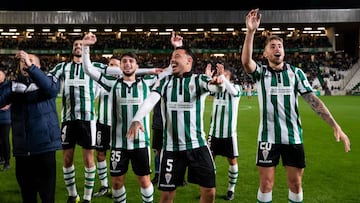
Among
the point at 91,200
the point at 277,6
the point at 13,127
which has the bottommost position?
the point at 91,200

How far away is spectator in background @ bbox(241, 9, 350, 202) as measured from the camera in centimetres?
508

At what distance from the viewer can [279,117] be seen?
17.0ft

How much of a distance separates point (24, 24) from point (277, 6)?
95.7ft

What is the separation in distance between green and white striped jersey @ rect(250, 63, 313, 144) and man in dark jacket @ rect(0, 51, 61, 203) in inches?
99.4

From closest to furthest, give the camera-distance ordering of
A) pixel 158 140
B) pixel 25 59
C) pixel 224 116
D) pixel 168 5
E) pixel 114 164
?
pixel 25 59 → pixel 114 164 → pixel 224 116 → pixel 158 140 → pixel 168 5

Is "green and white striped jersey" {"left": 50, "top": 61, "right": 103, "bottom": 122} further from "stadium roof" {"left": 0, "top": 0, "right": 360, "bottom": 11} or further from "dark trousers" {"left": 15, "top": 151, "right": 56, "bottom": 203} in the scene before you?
"stadium roof" {"left": 0, "top": 0, "right": 360, "bottom": 11}

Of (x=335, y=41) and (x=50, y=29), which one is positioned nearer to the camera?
(x=50, y=29)

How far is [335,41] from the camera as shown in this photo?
186ft

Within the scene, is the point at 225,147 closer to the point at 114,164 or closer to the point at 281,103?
the point at 281,103

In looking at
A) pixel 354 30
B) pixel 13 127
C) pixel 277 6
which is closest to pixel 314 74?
pixel 277 6

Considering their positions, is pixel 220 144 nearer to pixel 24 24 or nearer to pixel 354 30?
pixel 24 24

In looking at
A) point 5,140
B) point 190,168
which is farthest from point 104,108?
point 5,140

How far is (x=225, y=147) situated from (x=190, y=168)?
2.57 m

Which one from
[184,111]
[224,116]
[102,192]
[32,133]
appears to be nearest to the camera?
[32,133]
